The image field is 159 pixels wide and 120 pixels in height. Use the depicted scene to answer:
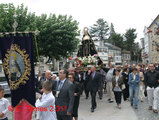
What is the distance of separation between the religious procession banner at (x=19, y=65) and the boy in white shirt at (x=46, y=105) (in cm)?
156

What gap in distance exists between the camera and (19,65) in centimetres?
526

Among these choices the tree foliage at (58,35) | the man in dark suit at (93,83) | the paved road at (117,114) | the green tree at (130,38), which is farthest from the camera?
the green tree at (130,38)

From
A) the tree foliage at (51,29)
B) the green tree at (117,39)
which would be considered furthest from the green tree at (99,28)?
the tree foliage at (51,29)

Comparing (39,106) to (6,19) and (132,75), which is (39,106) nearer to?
(132,75)

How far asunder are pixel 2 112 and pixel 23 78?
3.79 ft

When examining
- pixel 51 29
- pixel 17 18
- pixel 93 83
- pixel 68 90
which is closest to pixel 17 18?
pixel 17 18

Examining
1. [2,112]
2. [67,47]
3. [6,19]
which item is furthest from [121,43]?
[2,112]

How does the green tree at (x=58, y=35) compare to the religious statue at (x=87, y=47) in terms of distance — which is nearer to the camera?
the religious statue at (x=87, y=47)

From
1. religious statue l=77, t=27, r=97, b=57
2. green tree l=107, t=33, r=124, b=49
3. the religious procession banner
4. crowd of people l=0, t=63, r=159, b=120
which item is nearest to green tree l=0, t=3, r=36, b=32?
religious statue l=77, t=27, r=97, b=57

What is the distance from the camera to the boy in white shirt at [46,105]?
371 cm

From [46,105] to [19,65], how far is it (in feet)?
6.70

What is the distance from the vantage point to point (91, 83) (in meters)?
7.92

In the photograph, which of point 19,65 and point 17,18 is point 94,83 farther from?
point 17,18

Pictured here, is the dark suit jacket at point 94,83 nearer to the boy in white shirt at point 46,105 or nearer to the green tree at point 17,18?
the boy in white shirt at point 46,105
